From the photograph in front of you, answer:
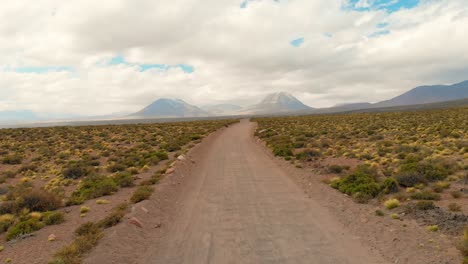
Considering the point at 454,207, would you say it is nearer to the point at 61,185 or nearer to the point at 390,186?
the point at 390,186

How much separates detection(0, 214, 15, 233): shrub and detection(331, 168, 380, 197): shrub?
13024 millimetres

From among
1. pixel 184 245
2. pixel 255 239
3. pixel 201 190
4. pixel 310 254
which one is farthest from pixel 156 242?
pixel 201 190

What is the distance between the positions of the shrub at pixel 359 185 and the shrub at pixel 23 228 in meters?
11.9

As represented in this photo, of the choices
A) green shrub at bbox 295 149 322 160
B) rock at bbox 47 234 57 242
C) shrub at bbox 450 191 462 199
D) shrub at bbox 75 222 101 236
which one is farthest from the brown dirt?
green shrub at bbox 295 149 322 160

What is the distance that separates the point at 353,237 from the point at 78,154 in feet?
84.0

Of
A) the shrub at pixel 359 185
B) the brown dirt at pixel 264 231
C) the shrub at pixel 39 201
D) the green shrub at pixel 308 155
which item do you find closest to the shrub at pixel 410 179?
the shrub at pixel 359 185

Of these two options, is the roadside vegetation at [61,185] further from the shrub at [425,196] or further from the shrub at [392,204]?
the shrub at [425,196]

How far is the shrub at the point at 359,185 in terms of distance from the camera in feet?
38.9

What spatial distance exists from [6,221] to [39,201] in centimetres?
163

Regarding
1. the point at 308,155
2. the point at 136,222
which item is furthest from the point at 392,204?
the point at 308,155

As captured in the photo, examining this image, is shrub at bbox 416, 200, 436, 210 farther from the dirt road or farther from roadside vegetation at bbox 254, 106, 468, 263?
the dirt road

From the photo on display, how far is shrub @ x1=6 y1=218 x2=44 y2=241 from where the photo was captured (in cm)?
892

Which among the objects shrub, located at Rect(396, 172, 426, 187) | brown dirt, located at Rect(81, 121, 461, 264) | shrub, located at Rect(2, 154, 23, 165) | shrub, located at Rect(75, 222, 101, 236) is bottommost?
brown dirt, located at Rect(81, 121, 461, 264)

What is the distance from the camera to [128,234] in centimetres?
871
